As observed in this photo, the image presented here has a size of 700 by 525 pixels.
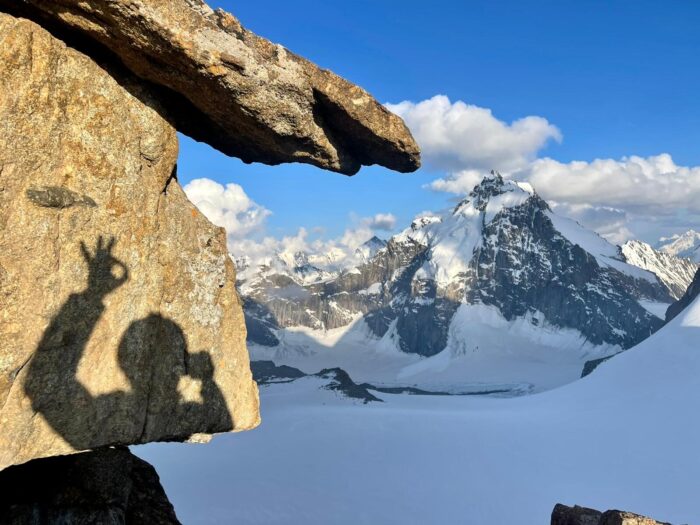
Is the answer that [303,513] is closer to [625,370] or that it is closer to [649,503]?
[649,503]

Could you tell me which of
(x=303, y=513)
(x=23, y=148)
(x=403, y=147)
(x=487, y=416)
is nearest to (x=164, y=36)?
(x=23, y=148)

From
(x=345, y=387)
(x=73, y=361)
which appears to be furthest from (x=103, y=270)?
(x=345, y=387)

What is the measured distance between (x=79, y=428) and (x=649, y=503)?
94.1 ft

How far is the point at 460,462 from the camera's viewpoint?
106ft

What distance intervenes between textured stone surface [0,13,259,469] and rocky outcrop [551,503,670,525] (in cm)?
1017

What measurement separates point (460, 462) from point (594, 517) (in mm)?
18818

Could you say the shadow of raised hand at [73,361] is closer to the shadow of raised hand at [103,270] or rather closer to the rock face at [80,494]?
the shadow of raised hand at [103,270]

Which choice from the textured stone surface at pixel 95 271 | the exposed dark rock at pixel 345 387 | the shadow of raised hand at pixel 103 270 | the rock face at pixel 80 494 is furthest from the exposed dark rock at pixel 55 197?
the exposed dark rock at pixel 345 387

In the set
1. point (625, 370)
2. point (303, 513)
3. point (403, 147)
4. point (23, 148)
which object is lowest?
point (303, 513)

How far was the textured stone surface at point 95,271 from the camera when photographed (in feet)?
25.3

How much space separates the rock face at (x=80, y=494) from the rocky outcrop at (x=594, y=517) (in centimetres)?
1114

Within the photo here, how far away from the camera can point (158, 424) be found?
32.3 ft

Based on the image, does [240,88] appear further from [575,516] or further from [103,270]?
[575,516]

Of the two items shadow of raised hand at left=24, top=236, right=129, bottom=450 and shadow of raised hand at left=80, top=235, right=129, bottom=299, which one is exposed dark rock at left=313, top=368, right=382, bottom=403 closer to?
shadow of raised hand at left=24, top=236, right=129, bottom=450
